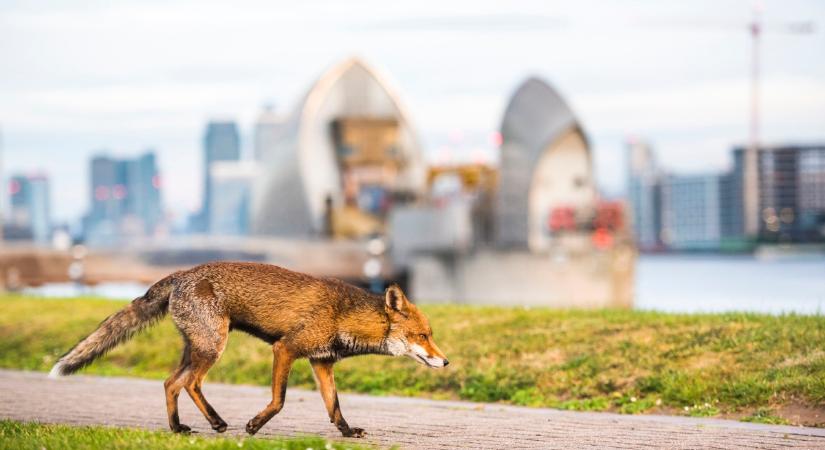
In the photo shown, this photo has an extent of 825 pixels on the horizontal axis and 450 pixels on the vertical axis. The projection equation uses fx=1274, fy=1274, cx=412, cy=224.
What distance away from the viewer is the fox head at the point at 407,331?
1037 centimetres

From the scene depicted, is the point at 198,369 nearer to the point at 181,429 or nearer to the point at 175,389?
the point at 175,389

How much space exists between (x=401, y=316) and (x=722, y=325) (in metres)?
5.79

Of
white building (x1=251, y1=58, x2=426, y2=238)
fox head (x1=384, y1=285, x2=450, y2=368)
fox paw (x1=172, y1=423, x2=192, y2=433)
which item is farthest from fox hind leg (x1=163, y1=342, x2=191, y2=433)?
white building (x1=251, y1=58, x2=426, y2=238)

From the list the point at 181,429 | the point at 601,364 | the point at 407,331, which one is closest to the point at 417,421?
the point at 407,331

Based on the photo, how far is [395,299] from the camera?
34.2 ft

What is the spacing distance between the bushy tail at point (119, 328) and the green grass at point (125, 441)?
1.88ft

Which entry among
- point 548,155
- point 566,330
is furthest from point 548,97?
point 566,330

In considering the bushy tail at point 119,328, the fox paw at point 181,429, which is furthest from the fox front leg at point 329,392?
the bushy tail at point 119,328

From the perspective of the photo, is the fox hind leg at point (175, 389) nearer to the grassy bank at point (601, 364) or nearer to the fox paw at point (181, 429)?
the fox paw at point (181, 429)

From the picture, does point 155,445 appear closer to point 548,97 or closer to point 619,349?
point 619,349

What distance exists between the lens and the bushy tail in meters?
10.6

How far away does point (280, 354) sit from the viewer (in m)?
10.4

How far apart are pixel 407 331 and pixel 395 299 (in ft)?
0.93

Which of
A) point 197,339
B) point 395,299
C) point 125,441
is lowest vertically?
point 125,441
